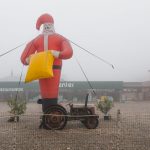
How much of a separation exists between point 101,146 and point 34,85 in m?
35.4

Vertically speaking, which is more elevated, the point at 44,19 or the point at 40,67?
the point at 44,19

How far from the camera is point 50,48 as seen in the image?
10289mm

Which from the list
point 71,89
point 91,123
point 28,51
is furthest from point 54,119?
point 71,89

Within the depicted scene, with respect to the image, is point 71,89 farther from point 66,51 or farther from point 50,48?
point 66,51

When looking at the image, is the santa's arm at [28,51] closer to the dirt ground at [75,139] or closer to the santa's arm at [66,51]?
the santa's arm at [66,51]

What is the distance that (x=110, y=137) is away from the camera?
8.65 metres

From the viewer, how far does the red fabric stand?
10.2m

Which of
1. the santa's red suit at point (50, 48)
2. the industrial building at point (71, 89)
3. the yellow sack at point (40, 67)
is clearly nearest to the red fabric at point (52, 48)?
the santa's red suit at point (50, 48)

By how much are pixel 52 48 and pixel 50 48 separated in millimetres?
60

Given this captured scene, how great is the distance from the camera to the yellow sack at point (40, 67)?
938cm

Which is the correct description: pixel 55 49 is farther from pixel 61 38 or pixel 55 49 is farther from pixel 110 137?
pixel 110 137

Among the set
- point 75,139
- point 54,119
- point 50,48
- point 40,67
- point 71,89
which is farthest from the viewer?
point 71,89

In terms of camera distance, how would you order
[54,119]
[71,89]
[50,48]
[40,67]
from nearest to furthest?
[40,67], [54,119], [50,48], [71,89]

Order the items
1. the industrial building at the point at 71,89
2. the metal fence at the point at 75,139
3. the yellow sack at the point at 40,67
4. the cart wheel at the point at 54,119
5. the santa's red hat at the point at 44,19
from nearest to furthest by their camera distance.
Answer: the metal fence at the point at 75,139, the yellow sack at the point at 40,67, the cart wheel at the point at 54,119, the santa's red hat at the point at 44,19, the industrial building at the point at 71,89
